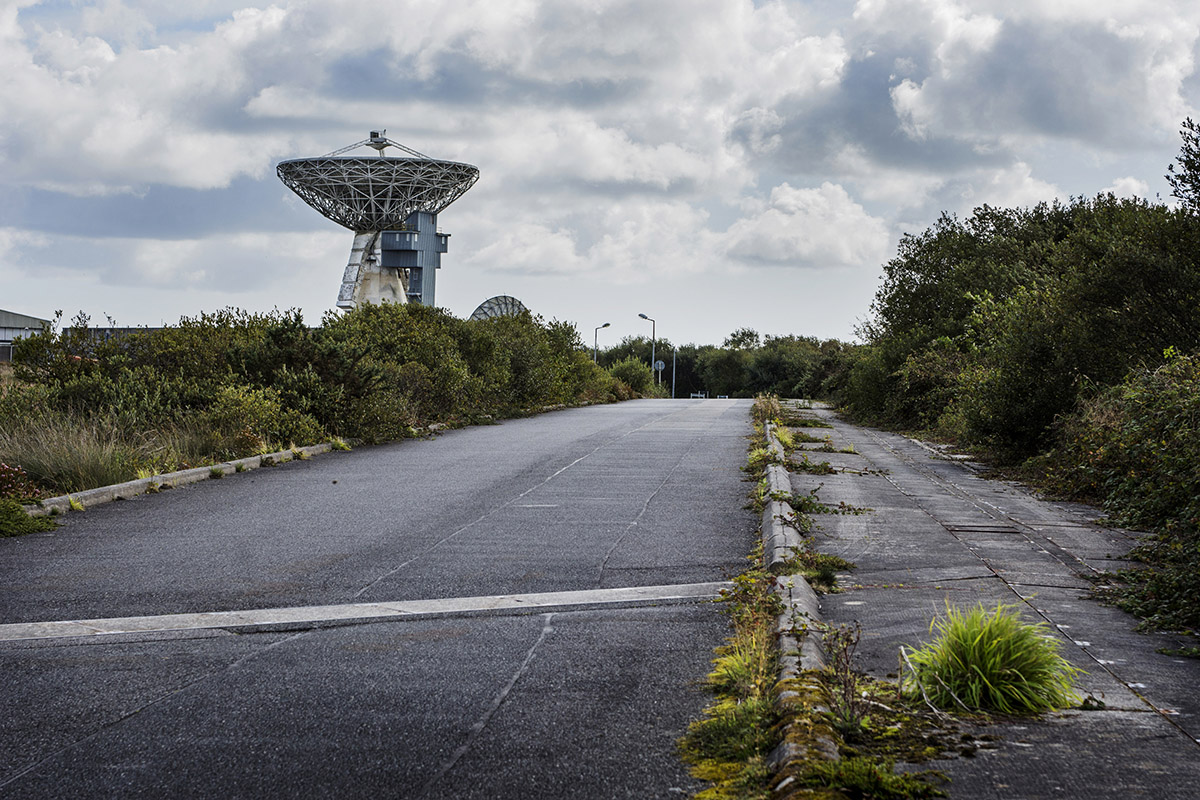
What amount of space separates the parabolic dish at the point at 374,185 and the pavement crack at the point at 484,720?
172 feet

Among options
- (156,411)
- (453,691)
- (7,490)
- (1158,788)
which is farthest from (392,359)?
(1158,788)

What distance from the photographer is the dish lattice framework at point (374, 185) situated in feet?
182

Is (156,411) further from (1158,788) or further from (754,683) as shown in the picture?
(1158,788)

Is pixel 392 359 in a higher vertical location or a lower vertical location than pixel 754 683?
higher

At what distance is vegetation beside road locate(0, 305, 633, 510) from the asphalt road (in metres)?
1.82

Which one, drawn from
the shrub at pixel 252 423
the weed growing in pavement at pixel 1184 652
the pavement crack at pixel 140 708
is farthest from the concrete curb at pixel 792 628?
the shrub at pixel 252 423

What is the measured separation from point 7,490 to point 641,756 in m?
8.66

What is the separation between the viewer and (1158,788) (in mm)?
3699

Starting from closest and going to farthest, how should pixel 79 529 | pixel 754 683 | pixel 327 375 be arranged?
1. pixel 754 683
2. pixel 79 529
3. pixel 327 375

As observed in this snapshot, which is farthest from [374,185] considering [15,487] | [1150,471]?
[1150,471]

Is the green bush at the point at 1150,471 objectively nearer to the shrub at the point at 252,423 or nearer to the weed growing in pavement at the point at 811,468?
the weed growing in pavement at the point at 811,468

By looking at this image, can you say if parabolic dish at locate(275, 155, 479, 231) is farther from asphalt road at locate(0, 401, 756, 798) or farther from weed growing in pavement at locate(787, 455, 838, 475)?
asphalt road at locate(0, 401, 756, 798)

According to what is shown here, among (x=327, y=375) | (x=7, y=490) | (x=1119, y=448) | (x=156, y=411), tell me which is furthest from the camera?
(x=327, y=375)

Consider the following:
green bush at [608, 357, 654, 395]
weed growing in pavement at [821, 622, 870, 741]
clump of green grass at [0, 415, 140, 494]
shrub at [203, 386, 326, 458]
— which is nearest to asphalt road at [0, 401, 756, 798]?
weed growing in pavement at [821, 622, 870, 741]
